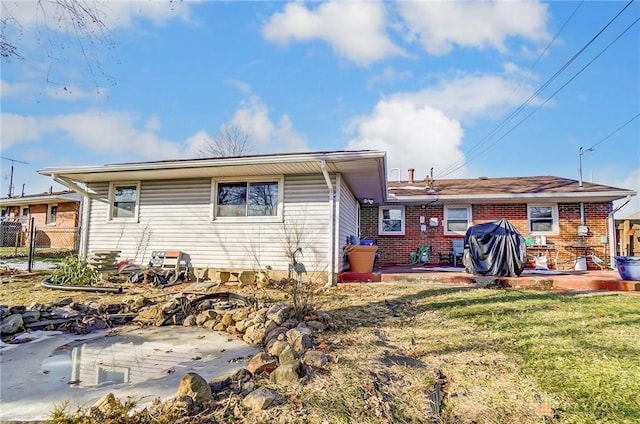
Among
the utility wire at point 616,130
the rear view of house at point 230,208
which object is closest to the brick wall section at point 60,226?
the rear view of house at point 230,208

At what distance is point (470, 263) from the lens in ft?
28.5

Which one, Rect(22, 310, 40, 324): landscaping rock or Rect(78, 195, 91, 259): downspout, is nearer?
Rect(22, 310, 40, 324): landscaping rock

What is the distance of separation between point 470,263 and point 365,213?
197 inches

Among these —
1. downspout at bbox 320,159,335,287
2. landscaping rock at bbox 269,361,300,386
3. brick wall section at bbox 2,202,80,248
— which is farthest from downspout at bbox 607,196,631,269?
brick wall section at bbox 2,202,80,248

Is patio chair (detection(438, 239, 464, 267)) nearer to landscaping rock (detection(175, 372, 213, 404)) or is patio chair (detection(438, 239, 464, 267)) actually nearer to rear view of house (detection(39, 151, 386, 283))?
rear view of house (detection(39, 151, 386, 283))

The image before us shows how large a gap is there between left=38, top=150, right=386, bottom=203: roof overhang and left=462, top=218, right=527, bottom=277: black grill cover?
2739 mm

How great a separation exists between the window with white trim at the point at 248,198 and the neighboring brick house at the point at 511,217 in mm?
5395

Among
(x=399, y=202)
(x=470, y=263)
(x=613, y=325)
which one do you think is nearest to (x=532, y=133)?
(x=399, y=202)

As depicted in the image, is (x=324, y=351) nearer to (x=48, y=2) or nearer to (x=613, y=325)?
(x=613, y=325)

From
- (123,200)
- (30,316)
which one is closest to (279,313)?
(30,316)

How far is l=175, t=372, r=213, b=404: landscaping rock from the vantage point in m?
2.23

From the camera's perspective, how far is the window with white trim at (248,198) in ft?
27.1

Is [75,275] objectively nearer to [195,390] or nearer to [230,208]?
[230,208]

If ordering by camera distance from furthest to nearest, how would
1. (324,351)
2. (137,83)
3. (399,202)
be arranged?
(399,202) < (137,83) < (324,351)
